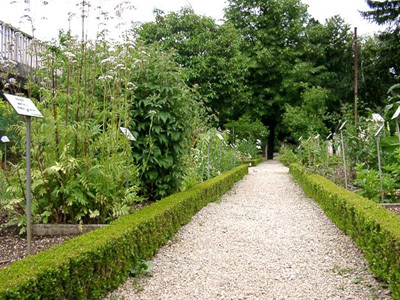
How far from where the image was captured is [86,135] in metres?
3.94

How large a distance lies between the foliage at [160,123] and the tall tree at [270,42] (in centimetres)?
1701

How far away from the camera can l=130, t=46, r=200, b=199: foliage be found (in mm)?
5414

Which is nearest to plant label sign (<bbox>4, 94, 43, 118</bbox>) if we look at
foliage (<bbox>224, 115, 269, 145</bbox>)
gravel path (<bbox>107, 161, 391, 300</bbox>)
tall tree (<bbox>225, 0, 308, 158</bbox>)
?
gravel path (<bbox>107, 161, 391, 300</bbox>)

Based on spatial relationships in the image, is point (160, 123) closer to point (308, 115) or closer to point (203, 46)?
point (203, 46)

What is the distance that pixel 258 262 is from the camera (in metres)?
3.92

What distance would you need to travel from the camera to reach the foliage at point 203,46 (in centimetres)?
1580

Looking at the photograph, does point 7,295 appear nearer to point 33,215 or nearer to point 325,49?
point 33,215

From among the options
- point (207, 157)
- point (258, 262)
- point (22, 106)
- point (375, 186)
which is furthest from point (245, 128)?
point (22, 106)

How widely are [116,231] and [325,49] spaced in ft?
75.7

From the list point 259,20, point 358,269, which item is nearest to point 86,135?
point 358,269

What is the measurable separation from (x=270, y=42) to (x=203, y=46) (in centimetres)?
805

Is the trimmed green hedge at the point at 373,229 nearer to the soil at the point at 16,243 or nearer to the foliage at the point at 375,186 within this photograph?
the foliage at the point at 375,186

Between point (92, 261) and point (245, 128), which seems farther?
point (245, 128)

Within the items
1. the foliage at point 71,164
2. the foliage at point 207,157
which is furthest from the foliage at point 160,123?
the foliage at point 207,157
